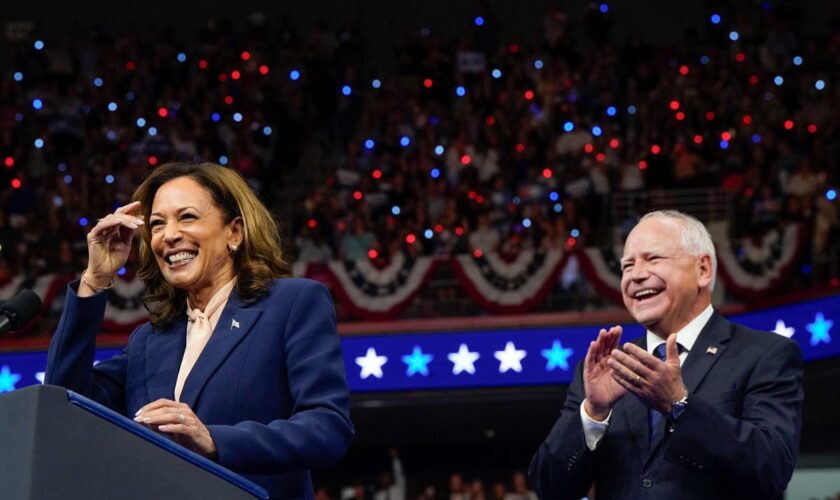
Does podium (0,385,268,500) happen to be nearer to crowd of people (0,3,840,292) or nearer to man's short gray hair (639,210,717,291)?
man's short gray hair (639,210,717,291)

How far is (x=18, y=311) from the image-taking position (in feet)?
8.45

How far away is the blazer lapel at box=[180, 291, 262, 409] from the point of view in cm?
275

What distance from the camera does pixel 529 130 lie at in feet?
43.7

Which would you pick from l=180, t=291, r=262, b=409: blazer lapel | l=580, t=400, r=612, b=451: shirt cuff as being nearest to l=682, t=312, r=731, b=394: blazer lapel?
l=580, t=400, r=612, b=451: shirt cuff

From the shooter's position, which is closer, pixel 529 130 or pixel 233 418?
pixel 233 418

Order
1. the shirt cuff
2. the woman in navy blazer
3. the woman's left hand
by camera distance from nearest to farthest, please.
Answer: the woman's left hand < the woman in navy blazer < the shirt cuff

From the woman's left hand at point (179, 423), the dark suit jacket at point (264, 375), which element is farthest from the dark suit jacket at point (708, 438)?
the woman's left hand at point (179, 423)

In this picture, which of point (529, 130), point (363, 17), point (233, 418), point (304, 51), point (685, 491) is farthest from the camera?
point (363, 17)

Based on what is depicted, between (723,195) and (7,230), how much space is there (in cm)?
610

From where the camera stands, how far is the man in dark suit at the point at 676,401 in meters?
2.86

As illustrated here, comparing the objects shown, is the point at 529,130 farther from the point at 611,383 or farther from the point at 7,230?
the point at 611,383

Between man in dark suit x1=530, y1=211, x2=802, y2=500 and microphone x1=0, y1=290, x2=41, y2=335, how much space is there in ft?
3.66

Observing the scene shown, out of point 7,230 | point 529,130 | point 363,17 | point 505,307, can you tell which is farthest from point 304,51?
point 505,307

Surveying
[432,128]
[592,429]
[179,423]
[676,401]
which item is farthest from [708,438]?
[432,128]
